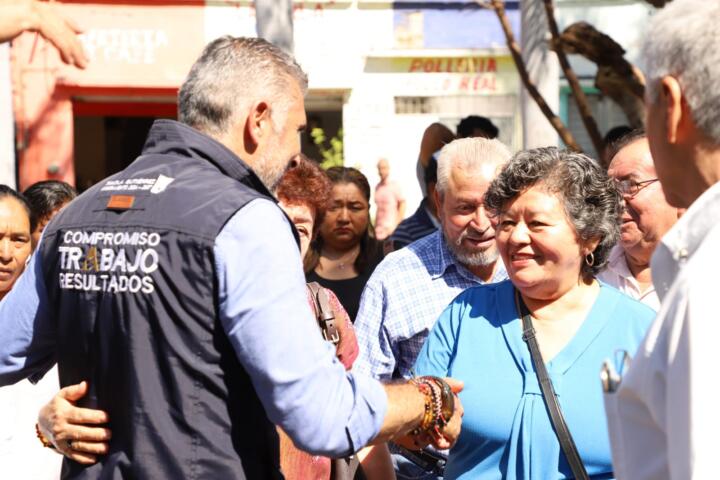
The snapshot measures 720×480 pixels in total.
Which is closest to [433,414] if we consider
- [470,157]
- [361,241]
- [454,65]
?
[470,157]

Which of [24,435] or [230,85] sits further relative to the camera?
[24,435]

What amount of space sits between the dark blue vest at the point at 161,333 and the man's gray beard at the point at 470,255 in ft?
5.83

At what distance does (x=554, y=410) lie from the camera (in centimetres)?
321

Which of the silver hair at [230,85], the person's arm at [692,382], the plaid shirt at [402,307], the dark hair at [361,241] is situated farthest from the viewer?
the dark hair at [361,241]

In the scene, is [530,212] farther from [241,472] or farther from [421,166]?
[421,166]

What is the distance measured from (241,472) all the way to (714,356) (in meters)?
1.31

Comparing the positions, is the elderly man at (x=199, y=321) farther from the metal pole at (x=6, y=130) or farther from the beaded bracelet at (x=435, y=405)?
the metal pole at (x=6, y=130)

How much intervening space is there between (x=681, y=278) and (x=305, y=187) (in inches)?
96.6

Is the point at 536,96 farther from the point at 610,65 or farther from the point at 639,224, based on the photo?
the point at 639,224

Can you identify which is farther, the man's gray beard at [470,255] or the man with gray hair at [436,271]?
the man's gray beard at [470,255]

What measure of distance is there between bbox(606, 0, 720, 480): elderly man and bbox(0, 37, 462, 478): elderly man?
78 centimetres

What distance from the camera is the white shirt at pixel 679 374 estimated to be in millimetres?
1664

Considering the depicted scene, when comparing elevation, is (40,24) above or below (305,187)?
above

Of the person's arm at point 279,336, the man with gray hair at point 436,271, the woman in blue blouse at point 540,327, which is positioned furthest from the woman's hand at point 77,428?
the man with gray hair at point 436,271
